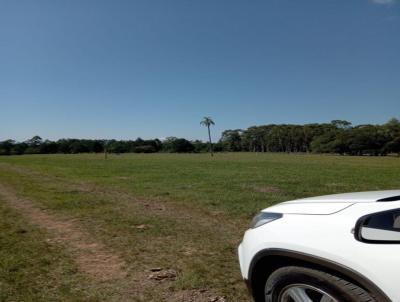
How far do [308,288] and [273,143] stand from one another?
14667 cm

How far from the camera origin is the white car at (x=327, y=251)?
6.44ft

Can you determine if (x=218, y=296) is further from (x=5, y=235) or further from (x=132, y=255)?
(x=5, y=235)

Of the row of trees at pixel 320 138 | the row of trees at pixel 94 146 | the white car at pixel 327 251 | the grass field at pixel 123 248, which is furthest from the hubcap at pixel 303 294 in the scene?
the row of trees at pixel 94 146

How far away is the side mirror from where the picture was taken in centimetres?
200

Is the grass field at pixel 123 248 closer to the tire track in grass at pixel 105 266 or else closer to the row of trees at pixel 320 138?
the tire track in grass at pixel 105 266

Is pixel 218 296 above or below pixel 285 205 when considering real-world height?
below

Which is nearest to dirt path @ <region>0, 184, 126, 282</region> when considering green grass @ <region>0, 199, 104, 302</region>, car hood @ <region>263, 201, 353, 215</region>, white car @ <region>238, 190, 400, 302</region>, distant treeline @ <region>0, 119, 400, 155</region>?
green grass @ <region>0, 199, 104, 302</region>

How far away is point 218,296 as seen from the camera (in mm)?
3773

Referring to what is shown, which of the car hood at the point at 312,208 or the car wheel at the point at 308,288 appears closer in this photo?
the car wheel at the point at 308,288

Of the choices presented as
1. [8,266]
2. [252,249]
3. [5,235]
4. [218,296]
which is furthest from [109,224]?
[252,249]

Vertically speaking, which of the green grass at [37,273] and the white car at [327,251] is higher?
the white car at [327,251]

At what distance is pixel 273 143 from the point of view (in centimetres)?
14612

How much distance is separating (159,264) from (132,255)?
592 mm

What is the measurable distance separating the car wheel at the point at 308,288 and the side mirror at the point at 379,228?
0.97 feet
